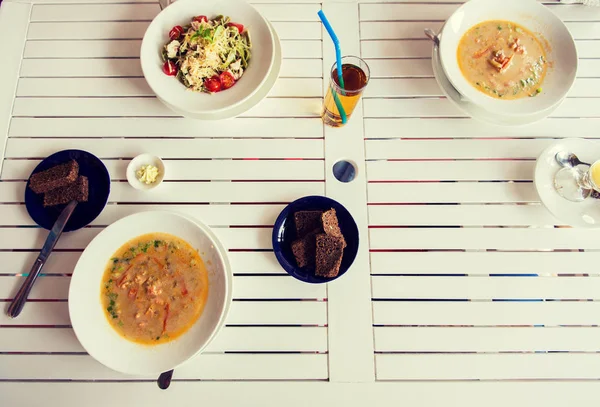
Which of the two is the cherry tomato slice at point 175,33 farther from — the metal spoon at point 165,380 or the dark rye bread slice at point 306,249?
the metal spoon at point 165,380

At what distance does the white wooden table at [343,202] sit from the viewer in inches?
76.5

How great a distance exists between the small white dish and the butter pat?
13 mm

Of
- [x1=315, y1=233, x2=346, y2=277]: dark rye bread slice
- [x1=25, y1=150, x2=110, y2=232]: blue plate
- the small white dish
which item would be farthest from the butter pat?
[x1=315, y1=233, x2=346, y2=277]: dark rye bread slice

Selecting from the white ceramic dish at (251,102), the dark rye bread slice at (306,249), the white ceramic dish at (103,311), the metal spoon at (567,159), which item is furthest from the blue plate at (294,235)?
the metal spoon at (567,159)

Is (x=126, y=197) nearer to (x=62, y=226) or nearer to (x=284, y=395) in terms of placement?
(x=62, y=226)

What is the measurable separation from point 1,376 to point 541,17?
135 inches

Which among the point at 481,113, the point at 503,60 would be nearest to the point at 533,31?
the point at 503,60

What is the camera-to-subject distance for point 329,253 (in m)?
1.90

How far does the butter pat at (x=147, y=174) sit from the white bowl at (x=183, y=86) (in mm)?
362

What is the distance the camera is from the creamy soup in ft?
7.10

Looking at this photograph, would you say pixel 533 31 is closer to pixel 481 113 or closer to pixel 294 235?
pixel 481 113

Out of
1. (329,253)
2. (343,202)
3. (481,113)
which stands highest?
(481,113)

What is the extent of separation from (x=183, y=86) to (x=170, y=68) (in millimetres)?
113

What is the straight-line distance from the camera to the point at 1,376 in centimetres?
193
